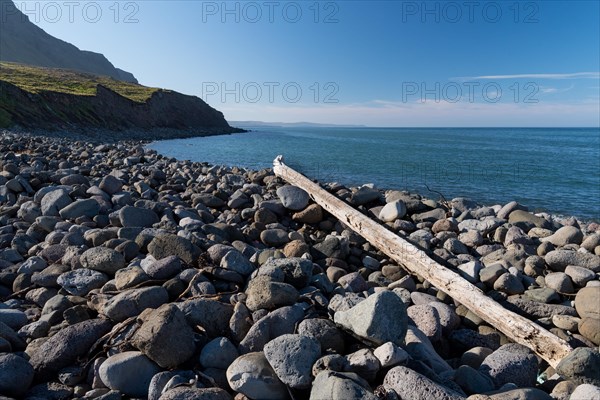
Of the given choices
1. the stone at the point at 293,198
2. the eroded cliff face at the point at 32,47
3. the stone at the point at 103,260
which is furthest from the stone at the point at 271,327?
the eroded cliff face at the point at 32,47

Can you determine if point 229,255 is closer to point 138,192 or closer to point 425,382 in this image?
point 425,382

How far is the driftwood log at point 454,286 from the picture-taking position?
13.1 feet

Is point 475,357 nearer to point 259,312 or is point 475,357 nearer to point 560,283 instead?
point 259,312

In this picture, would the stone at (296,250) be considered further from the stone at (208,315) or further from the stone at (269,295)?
the stone at (208,315)

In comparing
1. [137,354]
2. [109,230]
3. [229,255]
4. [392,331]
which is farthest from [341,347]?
[109,230]

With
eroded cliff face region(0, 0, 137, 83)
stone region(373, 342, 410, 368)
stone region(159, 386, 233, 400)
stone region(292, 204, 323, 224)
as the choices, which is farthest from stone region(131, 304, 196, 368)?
eroded cliff face region(0, 0, 137, 83)

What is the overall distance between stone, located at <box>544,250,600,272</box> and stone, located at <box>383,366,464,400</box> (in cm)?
462

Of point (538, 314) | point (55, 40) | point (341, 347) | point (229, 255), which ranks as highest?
point (55, 40)

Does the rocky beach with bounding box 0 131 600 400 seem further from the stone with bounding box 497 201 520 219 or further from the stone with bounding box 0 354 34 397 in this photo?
the stone with bounding box 497 201 520 219

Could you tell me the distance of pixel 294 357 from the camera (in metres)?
2.92

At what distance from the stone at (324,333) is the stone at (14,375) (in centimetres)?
213

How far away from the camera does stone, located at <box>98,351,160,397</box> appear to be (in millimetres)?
2988

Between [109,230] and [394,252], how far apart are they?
4571 mm

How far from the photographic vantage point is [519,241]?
7.48 m
